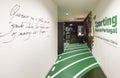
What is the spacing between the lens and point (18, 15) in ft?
7.38

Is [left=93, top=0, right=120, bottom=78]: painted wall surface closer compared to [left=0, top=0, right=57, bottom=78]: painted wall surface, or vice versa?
[left=0, top=0, right=57, bottom=78]: painted wall surface

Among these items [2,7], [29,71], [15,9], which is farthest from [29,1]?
[29,71]

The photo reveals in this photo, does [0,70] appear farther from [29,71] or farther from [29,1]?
[29,1]

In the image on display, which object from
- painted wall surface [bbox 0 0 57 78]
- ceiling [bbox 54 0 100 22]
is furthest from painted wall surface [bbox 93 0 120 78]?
painted wall surface [bbox 0 0 57 78]

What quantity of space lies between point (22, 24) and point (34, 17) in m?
0.69
